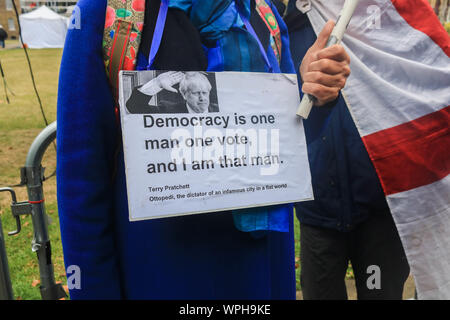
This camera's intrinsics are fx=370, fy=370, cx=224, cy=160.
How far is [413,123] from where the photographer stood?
1.51 metres

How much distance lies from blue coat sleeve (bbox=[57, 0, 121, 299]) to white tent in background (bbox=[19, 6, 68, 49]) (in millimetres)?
24234

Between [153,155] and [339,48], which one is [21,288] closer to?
[153,155]

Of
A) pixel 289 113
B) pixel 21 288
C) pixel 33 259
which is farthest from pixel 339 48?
pixel 33 259

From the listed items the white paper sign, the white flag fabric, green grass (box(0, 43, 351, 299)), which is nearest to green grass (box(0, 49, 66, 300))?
green grass (box(0, 43, 351, 299))

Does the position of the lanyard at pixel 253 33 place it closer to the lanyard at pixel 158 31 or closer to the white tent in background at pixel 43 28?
the lanyard at pixel 158 31

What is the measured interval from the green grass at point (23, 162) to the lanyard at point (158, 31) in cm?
281

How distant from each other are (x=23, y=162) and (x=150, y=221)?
5420 mm

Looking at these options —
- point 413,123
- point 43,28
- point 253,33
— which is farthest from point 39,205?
point 43,28

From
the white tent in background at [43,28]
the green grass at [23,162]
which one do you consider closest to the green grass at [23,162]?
the green grass at [23,162]

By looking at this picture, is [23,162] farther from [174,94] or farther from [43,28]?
[43,28]

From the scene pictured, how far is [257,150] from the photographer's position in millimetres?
975

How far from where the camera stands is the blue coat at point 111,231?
953 mm

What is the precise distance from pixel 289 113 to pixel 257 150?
147 mm

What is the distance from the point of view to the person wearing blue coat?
943 mm
